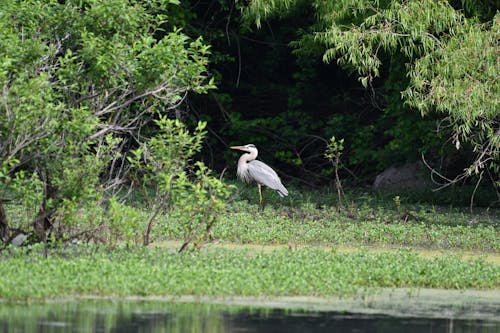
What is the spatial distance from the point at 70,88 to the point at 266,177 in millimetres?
6038

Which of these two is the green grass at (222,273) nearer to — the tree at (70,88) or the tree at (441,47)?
the tree at (70,88)

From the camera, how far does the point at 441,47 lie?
46.8 feet

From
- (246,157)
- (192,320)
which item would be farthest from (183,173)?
(246,157)

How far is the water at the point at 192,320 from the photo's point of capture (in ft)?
25.7

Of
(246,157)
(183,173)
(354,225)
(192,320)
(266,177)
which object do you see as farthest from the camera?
(246,157)

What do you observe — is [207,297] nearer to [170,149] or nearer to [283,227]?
[170,149]

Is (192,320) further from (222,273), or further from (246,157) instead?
(246,157)

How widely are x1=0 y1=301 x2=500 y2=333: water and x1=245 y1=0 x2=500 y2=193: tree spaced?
5421 mm

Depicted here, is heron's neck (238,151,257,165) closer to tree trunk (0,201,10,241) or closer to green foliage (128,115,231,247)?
green foliage (128,115,231,247)

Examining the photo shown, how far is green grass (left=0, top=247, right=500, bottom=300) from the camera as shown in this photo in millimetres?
8945

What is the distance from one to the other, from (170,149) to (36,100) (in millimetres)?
1439

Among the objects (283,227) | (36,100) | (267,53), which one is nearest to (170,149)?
(36,100)

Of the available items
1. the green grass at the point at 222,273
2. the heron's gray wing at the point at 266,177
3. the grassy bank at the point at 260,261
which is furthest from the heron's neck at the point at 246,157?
the green grass at the point at 222,273

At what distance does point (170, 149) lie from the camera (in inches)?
428
